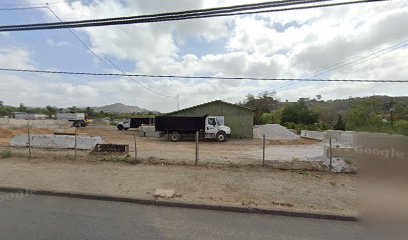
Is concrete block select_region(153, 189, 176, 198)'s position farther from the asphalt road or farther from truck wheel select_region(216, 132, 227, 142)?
truck wheel select_region(216, 132, 227, 142)

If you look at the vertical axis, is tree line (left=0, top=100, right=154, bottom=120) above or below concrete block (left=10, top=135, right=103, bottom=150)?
above

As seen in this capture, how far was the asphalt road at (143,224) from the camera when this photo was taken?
484 cm

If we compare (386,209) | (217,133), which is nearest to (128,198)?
(386,209)

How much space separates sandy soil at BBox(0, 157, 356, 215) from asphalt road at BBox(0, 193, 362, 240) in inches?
24.5

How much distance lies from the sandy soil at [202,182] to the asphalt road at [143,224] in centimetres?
62

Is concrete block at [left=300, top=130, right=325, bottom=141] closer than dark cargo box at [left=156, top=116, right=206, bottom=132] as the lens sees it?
No

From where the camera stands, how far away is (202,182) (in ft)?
27.6

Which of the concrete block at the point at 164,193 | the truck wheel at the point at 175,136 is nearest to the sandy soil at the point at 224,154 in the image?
the truck wheel at the point at 175,136

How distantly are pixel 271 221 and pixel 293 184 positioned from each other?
2912 mm

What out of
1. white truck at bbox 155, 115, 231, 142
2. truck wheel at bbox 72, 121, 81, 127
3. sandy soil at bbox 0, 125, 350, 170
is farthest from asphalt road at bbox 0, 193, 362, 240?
truck wheel at bbox 72, 121, 81, 127

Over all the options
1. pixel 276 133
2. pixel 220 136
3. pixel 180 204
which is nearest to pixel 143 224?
pixel 180 204

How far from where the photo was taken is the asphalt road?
4840 millimetres

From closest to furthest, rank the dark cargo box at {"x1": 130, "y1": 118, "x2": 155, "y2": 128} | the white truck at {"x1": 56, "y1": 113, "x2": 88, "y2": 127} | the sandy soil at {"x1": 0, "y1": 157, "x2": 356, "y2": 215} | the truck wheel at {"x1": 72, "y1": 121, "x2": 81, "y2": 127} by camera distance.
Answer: the sandy soil at {"x1": 0, "y1": 157, "x2": 356, "y2": 215} < the dark cargo box at {"x1": 130, "y1": 118, "x2": 155, "y2": 128} < the truck wheel at {"x1": 72, "y1": 121, "x2": 81, "y2": 127} < the white truck at {"x1": 56, "y1": 113, "x2": 88, "y2": 127}

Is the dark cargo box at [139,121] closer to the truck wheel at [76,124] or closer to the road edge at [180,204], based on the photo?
the truck wheel at [76,124]
